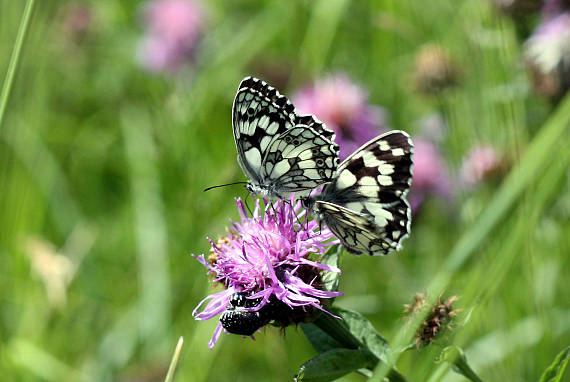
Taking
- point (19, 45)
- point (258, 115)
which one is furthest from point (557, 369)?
point (19, 45)

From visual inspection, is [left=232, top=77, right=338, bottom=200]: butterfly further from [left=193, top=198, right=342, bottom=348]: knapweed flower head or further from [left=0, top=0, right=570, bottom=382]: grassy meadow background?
[left=0, top=0, right=570, bottom=382]: grassy meadow background

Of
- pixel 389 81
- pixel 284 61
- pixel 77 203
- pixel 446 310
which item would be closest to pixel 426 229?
pixel 389 81

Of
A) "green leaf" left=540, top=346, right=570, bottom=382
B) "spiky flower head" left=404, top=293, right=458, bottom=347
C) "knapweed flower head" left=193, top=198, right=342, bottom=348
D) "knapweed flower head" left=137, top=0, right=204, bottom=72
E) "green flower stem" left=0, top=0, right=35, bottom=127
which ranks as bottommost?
"green leaf" left=540, top=346, right=570, bottom=382

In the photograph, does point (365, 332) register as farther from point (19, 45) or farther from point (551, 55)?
point (551, 55)

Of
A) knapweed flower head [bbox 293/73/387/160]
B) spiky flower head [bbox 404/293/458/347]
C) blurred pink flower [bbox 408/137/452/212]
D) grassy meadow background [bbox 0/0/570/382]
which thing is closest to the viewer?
spiky flower head [bbox 404/293/458/347]

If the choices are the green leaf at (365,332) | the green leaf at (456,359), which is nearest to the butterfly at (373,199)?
the green leaf at (365,332)

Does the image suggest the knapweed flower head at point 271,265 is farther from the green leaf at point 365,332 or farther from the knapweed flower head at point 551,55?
the knapweed flower head at point 551,55

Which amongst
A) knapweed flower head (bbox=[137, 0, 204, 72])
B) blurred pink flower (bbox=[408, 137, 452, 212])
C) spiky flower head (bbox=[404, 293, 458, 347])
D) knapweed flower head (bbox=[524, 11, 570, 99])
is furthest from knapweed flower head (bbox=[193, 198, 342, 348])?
knapweed flower head (bbox=[137, 0, 204, 72])

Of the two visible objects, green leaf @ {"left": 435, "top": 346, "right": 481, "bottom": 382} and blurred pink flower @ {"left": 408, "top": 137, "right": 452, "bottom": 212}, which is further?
blurred pink flower @ {"left": 408, "top": 137, "right": 452, "bottom": 212}
